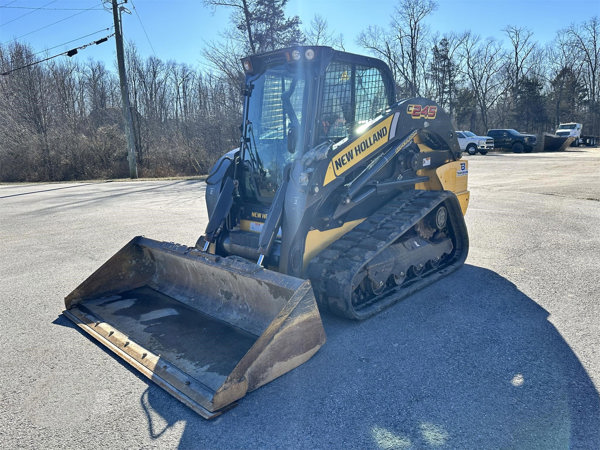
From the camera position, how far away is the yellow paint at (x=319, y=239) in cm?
439

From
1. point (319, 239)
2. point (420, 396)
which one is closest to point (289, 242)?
point (319, 239)

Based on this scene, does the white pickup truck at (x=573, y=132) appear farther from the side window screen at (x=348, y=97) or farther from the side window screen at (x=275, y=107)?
the side window screen at (x=275, y=107)

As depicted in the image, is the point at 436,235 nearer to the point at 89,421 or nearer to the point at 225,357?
the point at 225,357

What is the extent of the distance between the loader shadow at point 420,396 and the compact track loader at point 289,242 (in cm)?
22

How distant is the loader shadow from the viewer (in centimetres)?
266

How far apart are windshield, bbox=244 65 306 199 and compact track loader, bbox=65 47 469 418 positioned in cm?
1

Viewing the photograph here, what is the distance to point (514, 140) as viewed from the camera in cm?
3353

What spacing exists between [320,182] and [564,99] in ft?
205

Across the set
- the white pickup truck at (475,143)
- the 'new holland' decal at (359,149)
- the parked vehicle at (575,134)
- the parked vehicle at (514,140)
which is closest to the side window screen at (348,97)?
the 'new holland' decal at (359,149)

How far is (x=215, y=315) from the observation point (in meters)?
4.26

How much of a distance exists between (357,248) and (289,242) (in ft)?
2.27

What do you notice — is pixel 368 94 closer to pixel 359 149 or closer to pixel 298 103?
pixel 359 149

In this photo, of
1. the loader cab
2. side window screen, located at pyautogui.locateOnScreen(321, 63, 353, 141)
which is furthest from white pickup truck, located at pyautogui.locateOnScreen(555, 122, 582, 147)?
side window screen, located at pyautogui.locateOnScreen(321, 63, 353, 141)

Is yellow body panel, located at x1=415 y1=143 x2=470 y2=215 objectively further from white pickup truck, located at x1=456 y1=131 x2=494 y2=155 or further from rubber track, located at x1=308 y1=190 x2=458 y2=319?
white pickup truck, located at x1=456 y1=131 x2=494 y2=155
